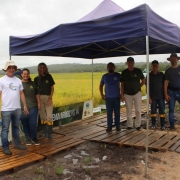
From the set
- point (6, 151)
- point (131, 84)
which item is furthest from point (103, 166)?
point (131, 84)

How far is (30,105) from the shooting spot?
4.29m

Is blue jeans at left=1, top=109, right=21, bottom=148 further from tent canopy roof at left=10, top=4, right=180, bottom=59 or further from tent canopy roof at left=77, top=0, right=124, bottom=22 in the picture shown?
tent canopy roof at left=77, top=0, right=124, bottom=22

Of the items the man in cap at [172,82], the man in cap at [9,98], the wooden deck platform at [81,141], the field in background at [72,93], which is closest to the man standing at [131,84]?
the man in cap at [172,82]

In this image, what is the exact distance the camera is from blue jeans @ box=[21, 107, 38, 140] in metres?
4.32

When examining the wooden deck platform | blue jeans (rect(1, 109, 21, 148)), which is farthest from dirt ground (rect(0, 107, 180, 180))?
blue jeans (rect(1, 109, 21, 148))

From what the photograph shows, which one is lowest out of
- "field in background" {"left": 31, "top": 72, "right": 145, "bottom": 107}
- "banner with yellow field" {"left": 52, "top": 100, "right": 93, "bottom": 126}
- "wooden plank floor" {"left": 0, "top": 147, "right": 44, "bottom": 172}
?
"wooden plank floor" {"left": 0, "top": 147, "right": 44, "bottom": 172}

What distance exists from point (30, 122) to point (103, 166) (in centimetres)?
165

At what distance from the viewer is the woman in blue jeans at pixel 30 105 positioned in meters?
4.24

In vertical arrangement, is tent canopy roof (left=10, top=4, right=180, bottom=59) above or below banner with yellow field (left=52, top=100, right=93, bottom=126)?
above

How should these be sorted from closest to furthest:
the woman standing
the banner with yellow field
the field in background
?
the woman standing
the banner with yellow field
the field in background

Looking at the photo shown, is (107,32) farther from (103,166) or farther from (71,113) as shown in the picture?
(71,113)

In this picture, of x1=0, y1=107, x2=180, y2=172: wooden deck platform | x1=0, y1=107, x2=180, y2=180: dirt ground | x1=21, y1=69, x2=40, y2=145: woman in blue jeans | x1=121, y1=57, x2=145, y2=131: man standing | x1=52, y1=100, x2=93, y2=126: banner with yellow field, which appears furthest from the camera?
x1=52, y1=100, x2=93, y2=126: banner with yellow field

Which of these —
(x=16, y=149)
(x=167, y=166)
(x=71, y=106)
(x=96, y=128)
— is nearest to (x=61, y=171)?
(x=16, y=149)

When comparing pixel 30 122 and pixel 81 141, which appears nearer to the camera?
pixel 30 122
